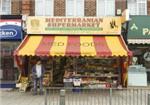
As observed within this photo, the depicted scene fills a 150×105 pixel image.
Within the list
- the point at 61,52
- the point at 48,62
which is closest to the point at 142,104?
the point at 61,52

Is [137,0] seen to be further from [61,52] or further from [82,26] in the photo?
[61,52]

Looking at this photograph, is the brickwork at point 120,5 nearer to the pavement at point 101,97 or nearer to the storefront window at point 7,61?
the storefront window at point 7,61

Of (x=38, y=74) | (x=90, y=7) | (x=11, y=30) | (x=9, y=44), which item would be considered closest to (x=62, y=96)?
(x=38, y=74)

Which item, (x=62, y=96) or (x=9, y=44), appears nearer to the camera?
(x=62, y=96)

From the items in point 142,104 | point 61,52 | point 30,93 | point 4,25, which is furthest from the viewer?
point 4,25

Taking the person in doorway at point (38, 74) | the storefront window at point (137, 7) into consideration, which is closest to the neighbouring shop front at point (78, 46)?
the person in doorway at point (38, 74)

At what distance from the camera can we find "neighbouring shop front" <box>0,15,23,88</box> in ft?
76.4

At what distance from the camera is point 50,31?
75.8ft

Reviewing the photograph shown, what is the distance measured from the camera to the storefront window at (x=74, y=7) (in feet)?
80.3

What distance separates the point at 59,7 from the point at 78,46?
3.72m

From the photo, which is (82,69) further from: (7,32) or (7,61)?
(7,32)

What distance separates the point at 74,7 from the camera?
2452 centimetres

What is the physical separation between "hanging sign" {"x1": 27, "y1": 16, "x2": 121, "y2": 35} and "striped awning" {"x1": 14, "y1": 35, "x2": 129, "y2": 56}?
0.96 feet

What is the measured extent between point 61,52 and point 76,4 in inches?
185
